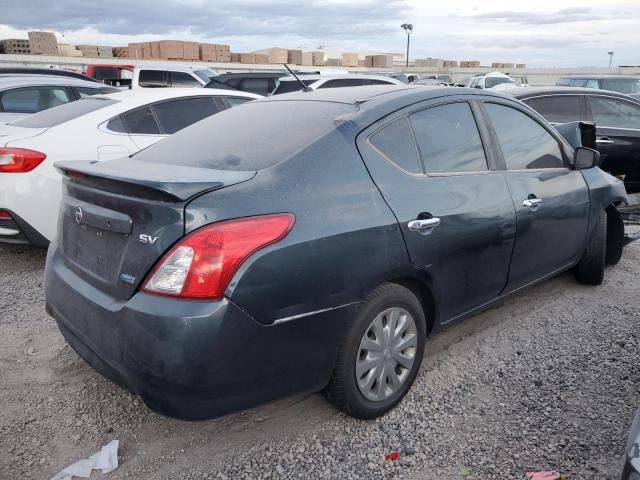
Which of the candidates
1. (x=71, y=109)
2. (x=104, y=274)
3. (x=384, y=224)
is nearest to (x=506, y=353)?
(x=384, y=224)

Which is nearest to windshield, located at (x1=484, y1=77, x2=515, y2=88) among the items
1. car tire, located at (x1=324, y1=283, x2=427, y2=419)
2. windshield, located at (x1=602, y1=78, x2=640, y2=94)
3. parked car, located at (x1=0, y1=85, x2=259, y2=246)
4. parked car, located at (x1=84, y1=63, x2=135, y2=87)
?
windshield, located at (x1=602, y1=78, x2=640, y2=94)

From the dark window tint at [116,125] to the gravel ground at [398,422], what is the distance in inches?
84.5

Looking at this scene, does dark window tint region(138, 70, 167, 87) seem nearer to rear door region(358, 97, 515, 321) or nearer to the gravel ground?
the gravel ground

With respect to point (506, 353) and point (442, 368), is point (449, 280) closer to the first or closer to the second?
point (442, 368)

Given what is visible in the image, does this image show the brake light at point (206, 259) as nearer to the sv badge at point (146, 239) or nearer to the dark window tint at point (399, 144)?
the sv badge at point (146, 239)

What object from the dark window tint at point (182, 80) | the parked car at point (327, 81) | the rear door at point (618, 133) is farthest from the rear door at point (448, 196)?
the dark window tint at point (182, 80)

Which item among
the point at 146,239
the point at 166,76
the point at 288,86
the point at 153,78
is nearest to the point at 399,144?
the point at 146,239

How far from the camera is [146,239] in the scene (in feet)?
7.32

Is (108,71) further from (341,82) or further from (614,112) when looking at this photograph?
(614,112)

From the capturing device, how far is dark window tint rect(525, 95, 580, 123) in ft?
22.3

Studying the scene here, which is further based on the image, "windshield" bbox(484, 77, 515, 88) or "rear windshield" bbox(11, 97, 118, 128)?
"windshield" bbox(484, 77, 515, 88)

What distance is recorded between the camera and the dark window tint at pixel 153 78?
48.6 ft

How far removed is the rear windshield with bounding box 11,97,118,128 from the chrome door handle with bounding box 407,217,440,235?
3.79m

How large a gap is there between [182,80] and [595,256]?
1302 centimetres
